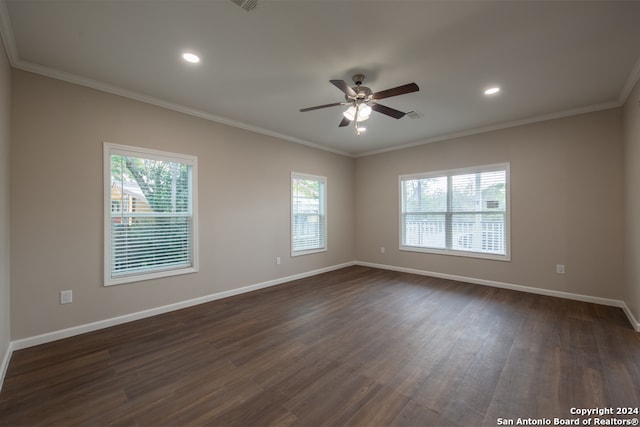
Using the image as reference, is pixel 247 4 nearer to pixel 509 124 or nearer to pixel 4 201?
pixel 4 201

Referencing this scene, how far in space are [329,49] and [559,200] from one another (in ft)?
13.3

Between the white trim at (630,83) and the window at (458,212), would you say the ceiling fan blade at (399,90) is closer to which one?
the white trim at (630,83)

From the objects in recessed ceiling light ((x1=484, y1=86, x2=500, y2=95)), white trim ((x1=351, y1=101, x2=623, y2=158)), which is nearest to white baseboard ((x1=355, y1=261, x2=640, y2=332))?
white trim ((x1=351, y1=101, x2=623, y2=158))

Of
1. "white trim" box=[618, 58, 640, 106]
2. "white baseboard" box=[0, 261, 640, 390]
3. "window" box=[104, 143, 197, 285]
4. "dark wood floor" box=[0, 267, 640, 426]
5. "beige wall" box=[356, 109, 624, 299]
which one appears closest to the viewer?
"dark wood floor" box=[0, 267, 640, 426]

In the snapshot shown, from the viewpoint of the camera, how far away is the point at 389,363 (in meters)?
2.29

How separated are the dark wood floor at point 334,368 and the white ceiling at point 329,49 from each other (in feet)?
9.07

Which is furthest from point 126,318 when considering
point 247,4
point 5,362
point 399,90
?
point 399,90

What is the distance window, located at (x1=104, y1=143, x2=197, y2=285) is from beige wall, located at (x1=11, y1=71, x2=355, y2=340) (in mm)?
101

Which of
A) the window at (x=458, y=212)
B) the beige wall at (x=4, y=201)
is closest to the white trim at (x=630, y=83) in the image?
the window at (x=458, y=212)

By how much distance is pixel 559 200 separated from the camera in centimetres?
399

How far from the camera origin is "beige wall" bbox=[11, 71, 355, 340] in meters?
2.62

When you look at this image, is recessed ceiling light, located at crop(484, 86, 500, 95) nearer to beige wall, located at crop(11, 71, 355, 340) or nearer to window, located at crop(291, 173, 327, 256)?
window, located at crop(291, 173, 327, 256)

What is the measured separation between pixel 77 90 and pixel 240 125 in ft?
6.43

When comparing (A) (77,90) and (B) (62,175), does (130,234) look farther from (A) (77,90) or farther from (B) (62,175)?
(A) (77,90)
